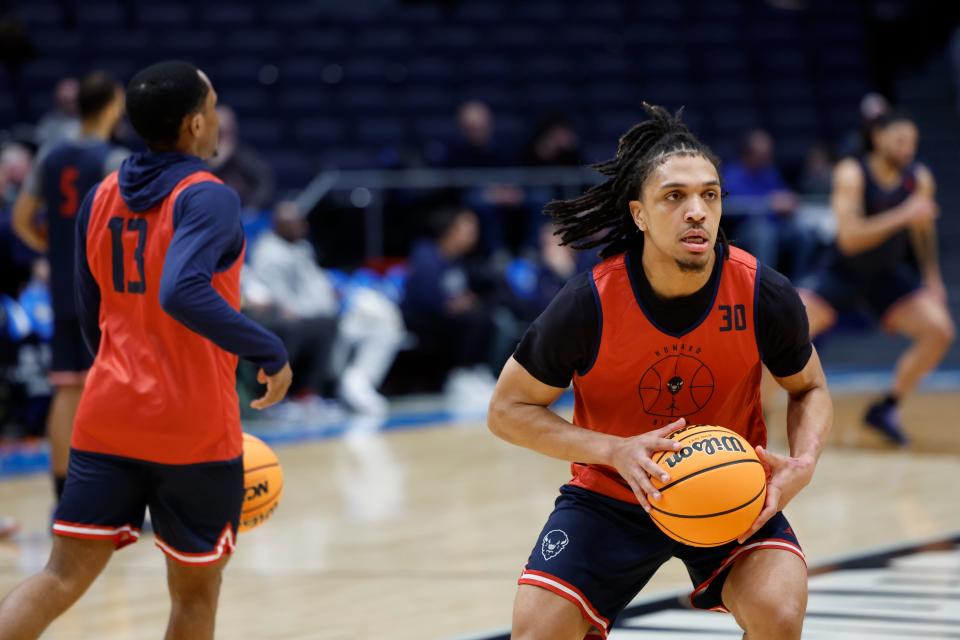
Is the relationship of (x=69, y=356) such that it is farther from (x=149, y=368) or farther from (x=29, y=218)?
(x=149, y=368)

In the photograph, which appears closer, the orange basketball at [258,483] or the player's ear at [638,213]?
the player's ear at [638,213]

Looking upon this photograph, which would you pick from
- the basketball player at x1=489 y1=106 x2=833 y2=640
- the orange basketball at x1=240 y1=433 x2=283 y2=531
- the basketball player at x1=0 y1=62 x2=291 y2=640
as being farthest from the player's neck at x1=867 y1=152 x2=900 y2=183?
the basketball player at x1=0 y1=62 x2=291 y2=640

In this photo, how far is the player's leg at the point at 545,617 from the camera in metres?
3.24

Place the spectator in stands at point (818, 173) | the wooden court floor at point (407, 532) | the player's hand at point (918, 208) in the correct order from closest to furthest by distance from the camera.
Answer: the wooden court floor at point (407, 532) < the player's hand at point (918, 208) < the spectator in stands at point (818, 173)

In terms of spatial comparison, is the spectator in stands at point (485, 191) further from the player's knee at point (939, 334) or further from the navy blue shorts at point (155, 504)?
the navy blue shorts at point (155, 504)

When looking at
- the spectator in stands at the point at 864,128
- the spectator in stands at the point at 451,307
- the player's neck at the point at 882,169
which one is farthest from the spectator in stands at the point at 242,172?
the player's neck at the point at 882,169

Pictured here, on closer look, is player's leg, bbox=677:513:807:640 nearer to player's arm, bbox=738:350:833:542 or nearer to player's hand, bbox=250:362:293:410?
player's arm, bbox=738:350:833:542

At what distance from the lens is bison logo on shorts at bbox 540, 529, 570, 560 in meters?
3.37

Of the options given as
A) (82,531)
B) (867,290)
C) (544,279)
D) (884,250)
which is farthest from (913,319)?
(82,531)

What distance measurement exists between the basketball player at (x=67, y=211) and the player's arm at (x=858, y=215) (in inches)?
169

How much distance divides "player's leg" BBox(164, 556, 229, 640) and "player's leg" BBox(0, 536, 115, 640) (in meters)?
0.18

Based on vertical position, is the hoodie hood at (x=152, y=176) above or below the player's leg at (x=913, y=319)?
above

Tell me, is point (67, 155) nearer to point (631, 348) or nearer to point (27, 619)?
point (27, 619)

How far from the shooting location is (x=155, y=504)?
143 inches
